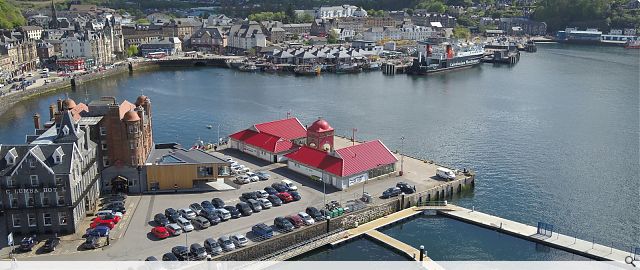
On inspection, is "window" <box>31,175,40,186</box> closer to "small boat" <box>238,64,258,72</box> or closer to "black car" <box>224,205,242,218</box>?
"black car" <box>224,205,242,218</box>

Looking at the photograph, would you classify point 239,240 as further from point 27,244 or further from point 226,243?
point 27,244

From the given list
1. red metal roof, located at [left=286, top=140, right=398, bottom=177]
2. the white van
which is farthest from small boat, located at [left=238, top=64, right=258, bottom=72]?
the white van

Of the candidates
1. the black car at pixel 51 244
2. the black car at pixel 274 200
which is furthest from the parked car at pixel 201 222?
the black car at pixel 51 244

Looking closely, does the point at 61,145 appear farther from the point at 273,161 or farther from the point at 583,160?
the point at 583,160

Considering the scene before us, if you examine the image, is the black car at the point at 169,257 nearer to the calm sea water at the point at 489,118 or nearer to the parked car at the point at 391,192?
the parked car at the point at 391,192

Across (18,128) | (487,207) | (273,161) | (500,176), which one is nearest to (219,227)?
(273,161)
